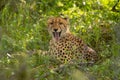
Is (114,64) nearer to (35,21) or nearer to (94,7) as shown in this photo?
(35,21)

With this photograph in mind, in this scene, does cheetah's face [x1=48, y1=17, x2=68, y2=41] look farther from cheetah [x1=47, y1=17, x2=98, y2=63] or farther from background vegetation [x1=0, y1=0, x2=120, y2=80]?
background vegetation [x1=0, y1=0, x2=120, y2=80]

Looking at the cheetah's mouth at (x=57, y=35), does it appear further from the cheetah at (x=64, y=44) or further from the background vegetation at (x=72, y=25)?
the background vegetation at (x=72, y=25)

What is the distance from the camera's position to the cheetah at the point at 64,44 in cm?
542

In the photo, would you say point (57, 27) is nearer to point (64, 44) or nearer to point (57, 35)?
point (57, 35)

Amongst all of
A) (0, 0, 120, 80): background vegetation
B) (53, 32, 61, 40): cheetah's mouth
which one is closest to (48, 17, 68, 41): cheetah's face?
(53, 32, 61, 40): cheetah's mouth

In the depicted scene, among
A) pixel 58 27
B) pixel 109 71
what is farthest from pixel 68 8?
pixel 109 71

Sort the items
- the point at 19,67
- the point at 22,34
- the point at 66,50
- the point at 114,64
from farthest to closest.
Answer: the point at 66,50, the point at 22,34, the point at 114,64, the point at 19,67

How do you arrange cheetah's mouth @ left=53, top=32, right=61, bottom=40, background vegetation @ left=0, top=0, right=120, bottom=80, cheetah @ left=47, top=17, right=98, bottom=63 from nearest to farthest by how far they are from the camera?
1. background vegetation @ left=0, top=0, right=120, bottom=80
2. cheetah @ left=47, top=17, right=98, bottom=63
3. cheetah's mouth @ left=53, top=32, right=61, bottom=40

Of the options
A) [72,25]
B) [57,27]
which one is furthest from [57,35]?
[72,25]

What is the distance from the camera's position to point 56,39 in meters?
5.95

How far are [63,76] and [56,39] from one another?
2360mm

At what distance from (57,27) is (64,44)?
0.29m

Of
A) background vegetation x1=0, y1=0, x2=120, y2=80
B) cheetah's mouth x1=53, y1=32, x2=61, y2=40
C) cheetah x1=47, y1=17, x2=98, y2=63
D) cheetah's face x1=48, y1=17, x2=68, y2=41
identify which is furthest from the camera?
cheetah's mouth x1=53, y1=32, x2=61, y2=40

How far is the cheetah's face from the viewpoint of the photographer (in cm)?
581
